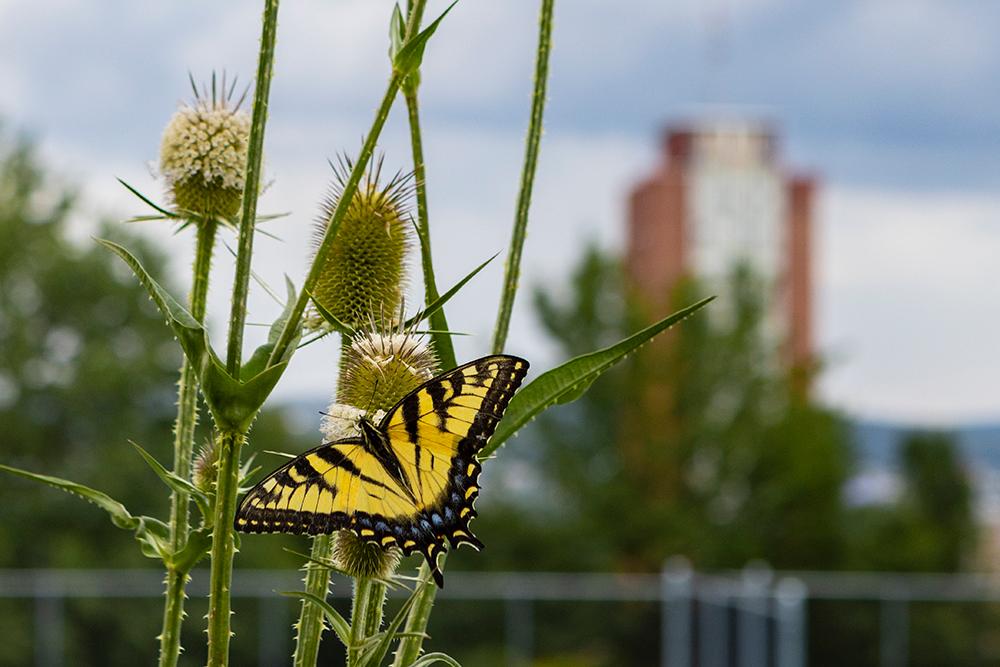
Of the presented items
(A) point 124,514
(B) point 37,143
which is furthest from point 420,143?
(B) point 37,143

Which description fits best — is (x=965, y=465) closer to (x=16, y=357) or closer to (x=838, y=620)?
(x=838, y=620)

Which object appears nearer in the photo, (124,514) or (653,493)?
(124,514)

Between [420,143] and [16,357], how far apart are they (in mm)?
16597

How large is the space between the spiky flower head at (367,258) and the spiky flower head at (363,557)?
0.52 feet

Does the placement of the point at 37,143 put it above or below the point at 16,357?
above

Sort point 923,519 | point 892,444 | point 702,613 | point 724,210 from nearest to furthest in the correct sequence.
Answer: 1. point 702,613
2. point 923,519
3. point 892,444
4. point 724,210

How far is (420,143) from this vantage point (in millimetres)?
758

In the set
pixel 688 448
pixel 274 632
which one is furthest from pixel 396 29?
pixel 688 448

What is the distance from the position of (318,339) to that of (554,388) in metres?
0.16

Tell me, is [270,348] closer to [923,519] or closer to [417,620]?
[417,620]

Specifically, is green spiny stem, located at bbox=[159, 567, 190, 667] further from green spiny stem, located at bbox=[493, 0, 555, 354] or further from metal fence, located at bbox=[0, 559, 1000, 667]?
metal fence, located at bbox=[0, 559, 1000, 667]

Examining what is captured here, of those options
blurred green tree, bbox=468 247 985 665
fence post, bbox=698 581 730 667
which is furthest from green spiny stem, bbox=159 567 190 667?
blurred green tree, bbox=468 247 985 665

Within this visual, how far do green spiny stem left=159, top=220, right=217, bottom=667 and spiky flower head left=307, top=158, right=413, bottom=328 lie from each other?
87mm

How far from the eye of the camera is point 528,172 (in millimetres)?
726
